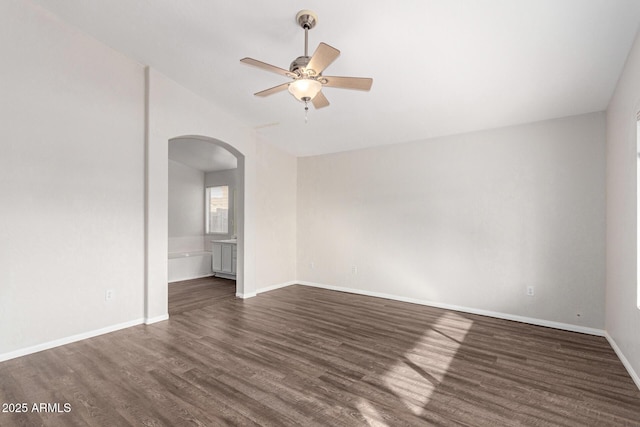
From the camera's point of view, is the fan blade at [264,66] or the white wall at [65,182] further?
the white wall at [65,182]

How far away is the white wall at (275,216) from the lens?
18.7ft

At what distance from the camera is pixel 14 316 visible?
10.0 feet

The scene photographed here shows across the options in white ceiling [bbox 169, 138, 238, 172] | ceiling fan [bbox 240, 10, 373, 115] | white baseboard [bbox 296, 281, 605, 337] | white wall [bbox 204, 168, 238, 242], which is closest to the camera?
ceiling fan [bbox 240, 10, 373, 115]

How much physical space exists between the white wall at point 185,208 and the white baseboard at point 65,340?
13.0 feet

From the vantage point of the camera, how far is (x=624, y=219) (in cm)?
281

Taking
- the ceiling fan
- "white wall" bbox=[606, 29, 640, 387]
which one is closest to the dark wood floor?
"white wall" bbox=[606, 29, 640, 387]

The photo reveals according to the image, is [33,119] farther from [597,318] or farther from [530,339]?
[597,318]

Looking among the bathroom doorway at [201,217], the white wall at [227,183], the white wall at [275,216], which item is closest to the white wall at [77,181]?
the white wall at [275,216]

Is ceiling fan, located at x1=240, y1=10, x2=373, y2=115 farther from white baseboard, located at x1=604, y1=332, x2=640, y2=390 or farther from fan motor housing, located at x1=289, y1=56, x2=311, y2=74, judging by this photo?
white baseboard, located at x1=604, y1=332, x2=640, y2=390

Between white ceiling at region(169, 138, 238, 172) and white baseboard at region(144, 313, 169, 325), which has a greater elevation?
white ceiling at region(169, 138, 238, 172)

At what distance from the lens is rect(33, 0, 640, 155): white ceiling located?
8.20 ft

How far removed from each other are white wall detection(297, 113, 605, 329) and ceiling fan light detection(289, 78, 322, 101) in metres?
2.90

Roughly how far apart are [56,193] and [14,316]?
4.11ft

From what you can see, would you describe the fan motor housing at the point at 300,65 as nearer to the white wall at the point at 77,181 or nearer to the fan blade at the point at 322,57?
the fan blade at the point at 322,57
